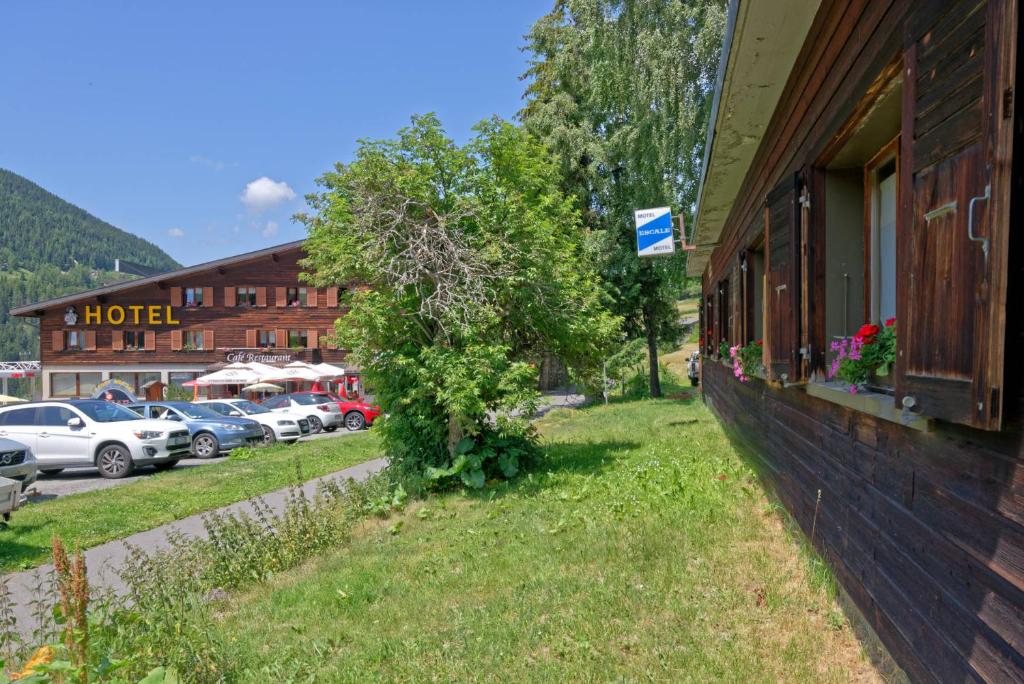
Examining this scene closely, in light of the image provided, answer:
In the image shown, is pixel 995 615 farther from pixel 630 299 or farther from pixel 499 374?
pixel 630 299

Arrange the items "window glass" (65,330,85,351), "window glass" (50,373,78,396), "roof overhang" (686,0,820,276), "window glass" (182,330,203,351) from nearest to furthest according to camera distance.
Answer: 1. "roof overhang" (686,0,820,276)
2. "window glass" (182,330,203,351)
3. "window glass" (65,330,85,351)
4. "window glass" (50,373,78,396)

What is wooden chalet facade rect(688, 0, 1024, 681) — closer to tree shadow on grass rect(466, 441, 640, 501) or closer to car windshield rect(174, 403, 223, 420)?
tree shadow on grass rect(466, 441, 640, 501)

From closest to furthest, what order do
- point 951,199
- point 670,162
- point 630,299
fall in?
point 951,199, point 670,162, point 630,299

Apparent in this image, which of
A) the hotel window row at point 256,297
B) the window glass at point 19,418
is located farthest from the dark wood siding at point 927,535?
the hotel window row at point 256,297

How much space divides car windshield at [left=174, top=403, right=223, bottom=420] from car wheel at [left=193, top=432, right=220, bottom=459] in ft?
2.46

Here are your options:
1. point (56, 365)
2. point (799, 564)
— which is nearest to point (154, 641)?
point (799, 564)

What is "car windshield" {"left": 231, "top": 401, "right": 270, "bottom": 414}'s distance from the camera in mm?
21322

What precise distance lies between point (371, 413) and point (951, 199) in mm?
22425

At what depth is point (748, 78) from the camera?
553 cm

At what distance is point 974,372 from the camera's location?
2.21m

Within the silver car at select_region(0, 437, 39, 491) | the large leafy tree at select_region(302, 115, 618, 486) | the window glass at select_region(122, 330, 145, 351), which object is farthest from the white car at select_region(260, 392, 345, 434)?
the window glass at select_region(122, 330, 145, 351)

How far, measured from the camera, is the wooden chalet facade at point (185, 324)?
42.3 m

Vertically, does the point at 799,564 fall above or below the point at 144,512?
above

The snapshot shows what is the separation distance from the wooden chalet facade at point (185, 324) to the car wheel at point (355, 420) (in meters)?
19.0
